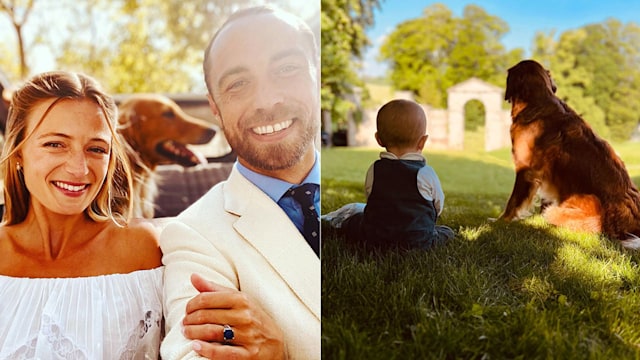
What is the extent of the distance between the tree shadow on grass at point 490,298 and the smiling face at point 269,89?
1.68ft

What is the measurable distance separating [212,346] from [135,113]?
1.15 m

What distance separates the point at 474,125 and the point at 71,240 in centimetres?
170

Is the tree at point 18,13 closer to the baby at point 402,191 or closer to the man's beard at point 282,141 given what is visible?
the man's beard at point 282,141

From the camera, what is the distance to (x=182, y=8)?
9.67ft

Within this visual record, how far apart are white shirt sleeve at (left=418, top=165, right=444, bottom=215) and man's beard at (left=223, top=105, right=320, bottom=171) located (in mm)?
464

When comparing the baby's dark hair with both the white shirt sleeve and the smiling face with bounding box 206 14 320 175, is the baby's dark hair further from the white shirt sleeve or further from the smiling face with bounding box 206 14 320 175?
the smiling face with bounding box 206 14 320 175

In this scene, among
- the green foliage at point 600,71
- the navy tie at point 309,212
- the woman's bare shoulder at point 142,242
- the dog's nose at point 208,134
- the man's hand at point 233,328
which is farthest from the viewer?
the dog's nose at point 208,134

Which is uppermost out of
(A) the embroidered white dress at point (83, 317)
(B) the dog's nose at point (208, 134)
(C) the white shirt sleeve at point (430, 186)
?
(B) the dog's nose at point (208, 134)

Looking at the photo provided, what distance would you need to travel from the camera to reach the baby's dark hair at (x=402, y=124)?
2.40m

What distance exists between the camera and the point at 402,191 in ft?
7.81

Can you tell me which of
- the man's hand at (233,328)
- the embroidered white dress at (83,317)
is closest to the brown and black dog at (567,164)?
the man's hand at (233,328)

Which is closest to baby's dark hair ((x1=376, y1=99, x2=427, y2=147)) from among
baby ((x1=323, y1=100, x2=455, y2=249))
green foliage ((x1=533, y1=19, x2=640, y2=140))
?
baby ((x1=323, y1=100, x2=455, y2=249))

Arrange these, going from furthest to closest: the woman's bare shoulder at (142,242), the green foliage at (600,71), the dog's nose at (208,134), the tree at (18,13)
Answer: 1. the tree at (18,13)
2. the dog's nose at (208,134)
3. the woman's bare shoulder at (142,242)
4. the green foliage at (600,71)

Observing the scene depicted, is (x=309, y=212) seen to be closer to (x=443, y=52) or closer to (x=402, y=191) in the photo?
(x=402, y=191)
